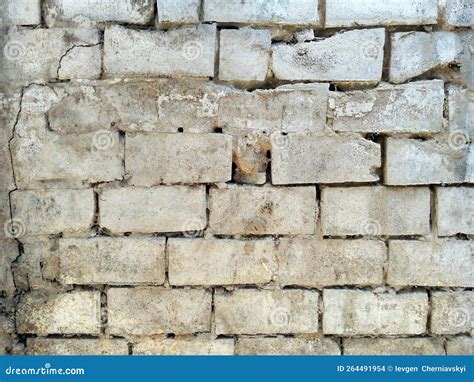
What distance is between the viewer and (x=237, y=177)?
3816mm

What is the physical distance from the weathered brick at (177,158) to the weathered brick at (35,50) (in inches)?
25.6

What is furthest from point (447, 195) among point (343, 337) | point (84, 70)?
point (84, 70)

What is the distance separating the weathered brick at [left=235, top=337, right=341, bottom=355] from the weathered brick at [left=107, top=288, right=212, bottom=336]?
0.90 feet

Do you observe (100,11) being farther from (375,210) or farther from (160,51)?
(375,210)

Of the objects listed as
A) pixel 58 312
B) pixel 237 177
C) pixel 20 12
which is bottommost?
pixel 58 312

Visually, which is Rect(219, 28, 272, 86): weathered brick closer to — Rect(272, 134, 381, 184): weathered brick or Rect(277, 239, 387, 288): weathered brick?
Rect(272, 134, 381, 184): weathered brick

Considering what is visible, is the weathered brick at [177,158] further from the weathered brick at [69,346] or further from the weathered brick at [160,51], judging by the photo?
the weathered brick at [69,346]

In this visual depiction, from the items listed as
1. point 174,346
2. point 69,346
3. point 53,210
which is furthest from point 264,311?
point 53,210

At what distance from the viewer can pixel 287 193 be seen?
3.78 metres

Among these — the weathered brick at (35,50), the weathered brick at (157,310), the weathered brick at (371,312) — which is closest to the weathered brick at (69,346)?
the weathered brick at (157,310)

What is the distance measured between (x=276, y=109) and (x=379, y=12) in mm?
867

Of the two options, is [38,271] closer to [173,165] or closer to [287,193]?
[173,165]

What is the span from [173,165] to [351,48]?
4.32 feet

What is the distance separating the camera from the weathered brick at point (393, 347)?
3.90 meters
